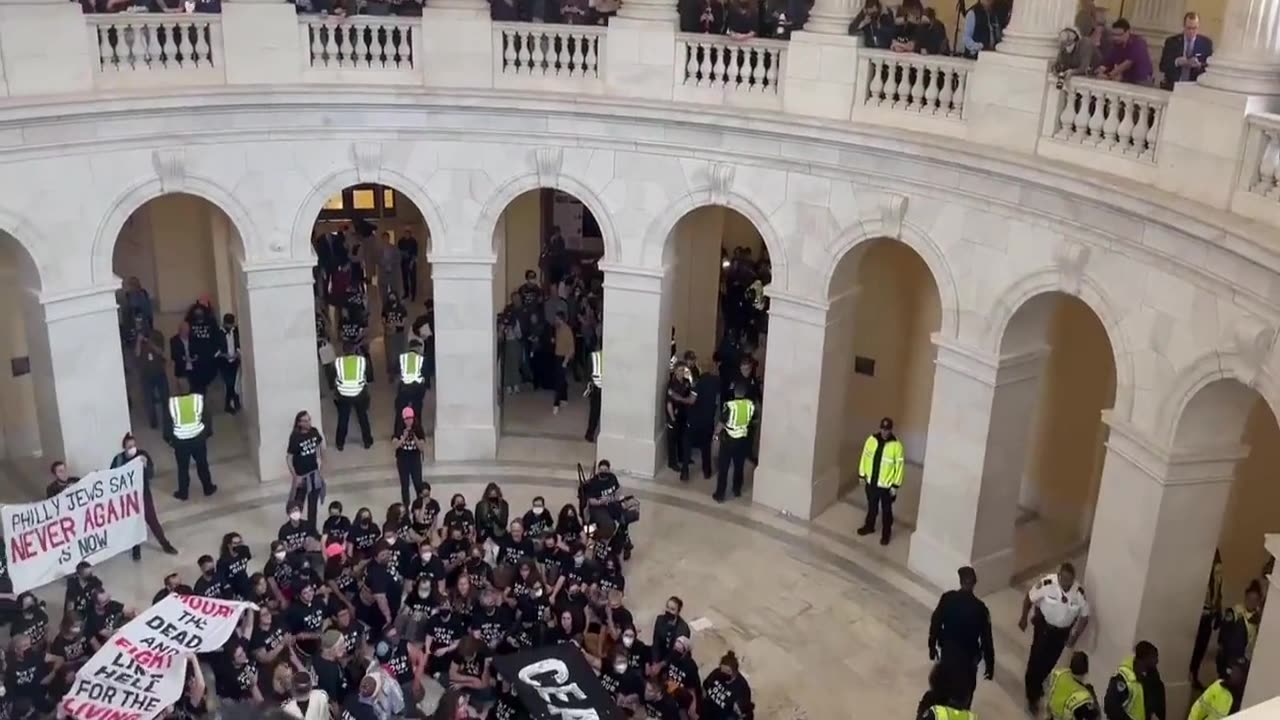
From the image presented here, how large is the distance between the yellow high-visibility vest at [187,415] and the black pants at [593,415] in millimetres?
6270

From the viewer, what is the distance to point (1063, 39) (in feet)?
51.2

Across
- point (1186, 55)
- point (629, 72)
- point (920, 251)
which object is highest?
point (1186, 55)

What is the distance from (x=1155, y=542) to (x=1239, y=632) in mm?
1269

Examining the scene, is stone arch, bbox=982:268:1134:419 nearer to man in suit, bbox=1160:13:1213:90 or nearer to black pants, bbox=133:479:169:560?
man in suit, bbox=1160:13:1213:90

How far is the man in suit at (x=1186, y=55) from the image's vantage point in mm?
14773

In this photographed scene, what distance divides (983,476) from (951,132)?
456 centimetres

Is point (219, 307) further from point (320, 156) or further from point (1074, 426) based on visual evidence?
point (1074, 426)

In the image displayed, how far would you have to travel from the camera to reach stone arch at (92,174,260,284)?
60.4ft

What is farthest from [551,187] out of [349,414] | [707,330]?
[707,330]

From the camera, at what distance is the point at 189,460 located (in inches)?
795

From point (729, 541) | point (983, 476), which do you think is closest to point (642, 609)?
point (729, 541)

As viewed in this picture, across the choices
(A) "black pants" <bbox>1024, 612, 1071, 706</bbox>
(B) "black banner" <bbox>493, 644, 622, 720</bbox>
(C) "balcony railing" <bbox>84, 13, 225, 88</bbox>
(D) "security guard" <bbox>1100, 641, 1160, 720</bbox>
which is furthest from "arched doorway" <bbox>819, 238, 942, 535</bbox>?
(C) "balcony railing" <bbox>84, 13, 225, 88</bbox>

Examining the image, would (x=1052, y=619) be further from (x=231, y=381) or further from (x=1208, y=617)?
(x=231, y=381)

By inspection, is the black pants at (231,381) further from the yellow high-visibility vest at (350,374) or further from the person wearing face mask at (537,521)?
the person wearing face mask at (537,521)
